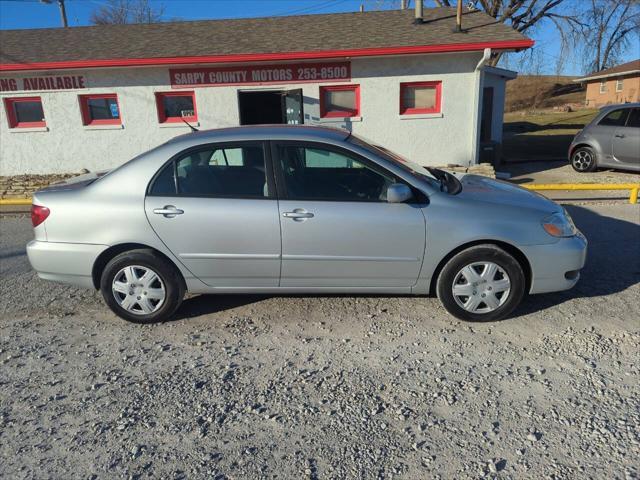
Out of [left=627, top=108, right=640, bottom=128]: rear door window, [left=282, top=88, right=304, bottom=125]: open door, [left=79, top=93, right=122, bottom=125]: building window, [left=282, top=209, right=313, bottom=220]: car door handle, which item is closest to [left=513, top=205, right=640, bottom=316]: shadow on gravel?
[left=282, top=209, right=313, bottom=220]: car door handle

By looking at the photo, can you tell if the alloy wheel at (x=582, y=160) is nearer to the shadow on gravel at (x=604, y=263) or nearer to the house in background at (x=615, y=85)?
the shadow on gravel at (x=604, y=263)

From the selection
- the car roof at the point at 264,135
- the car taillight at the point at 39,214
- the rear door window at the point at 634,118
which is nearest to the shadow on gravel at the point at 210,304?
the car taillight at the point at 39,214

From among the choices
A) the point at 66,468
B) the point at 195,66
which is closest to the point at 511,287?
the point at 66,468

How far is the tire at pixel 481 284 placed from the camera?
137 inches

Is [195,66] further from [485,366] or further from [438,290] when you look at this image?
[485,366]

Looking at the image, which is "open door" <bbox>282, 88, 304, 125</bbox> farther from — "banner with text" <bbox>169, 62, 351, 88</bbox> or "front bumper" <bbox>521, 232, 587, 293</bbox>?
"front bumper" <bbox>521, 232, 587, 293</bbox>

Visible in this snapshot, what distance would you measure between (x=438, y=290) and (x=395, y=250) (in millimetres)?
489

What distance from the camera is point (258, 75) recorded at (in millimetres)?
9953

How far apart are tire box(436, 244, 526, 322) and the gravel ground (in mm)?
131

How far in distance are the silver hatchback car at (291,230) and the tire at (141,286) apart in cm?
1

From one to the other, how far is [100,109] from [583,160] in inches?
454

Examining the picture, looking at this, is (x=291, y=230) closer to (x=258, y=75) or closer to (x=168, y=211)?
(x=168, y=211)

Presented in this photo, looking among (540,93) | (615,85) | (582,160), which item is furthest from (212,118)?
(540,93)

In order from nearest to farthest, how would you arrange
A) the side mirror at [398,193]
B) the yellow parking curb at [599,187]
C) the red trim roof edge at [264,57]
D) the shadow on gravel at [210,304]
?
the side mirror at [398,193] → the shadow on gravel at [210,304] → the yellow parking curb at [599,187] → the red trim roof edge at [264,57]
